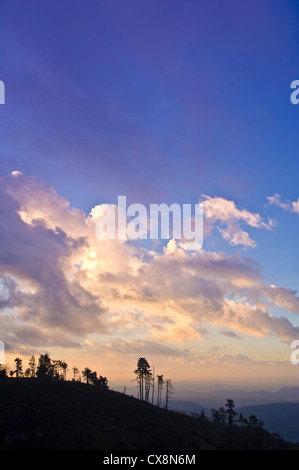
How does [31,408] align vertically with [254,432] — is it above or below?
above

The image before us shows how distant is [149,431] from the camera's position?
6981cm

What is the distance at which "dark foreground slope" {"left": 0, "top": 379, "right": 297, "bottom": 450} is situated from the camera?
60094 millimetres

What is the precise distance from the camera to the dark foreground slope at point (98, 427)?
197 ft

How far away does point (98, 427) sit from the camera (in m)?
69.5
